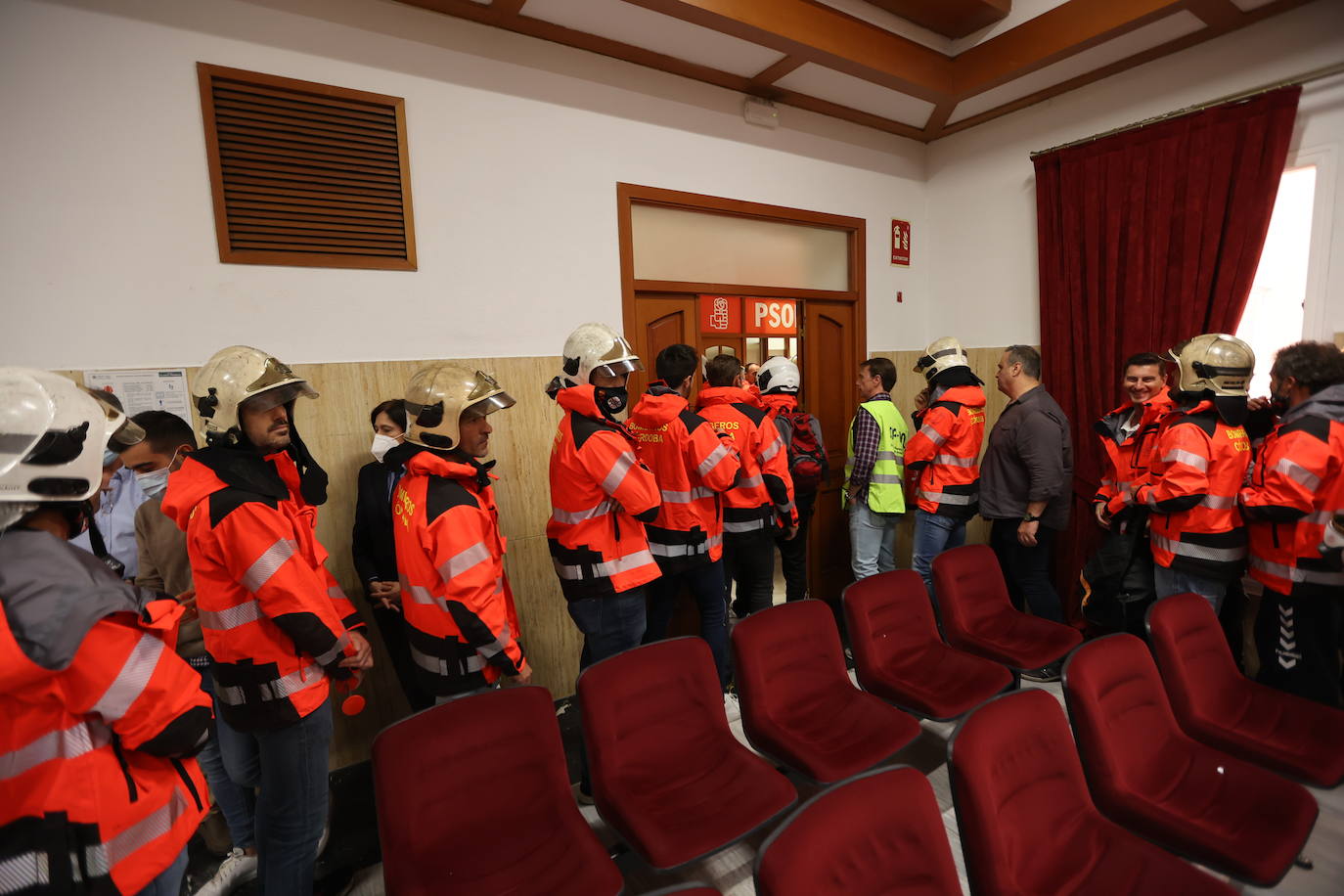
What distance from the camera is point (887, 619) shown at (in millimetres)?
2250

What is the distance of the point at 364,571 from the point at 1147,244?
13.7 ft

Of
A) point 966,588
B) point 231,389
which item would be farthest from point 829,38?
point 231,389

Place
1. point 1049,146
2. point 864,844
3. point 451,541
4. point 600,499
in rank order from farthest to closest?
point 1049,146
point 600,499
point 451,541
point 864,844

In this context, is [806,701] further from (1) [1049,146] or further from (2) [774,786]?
(1) [1049,146]

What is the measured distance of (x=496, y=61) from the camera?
8.76 ft

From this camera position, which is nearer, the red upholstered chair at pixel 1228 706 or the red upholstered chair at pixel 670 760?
the red upholstered chair at pixel 670 760

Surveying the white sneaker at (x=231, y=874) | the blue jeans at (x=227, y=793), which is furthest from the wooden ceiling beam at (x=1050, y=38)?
the white sneaker at (x=231, y=874)

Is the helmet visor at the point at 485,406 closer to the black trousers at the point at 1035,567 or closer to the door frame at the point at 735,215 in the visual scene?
the door frame at the point at 735,215

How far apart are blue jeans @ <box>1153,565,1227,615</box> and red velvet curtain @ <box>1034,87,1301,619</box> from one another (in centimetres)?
114

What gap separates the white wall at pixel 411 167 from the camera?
1.97m

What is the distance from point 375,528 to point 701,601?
53.7 inches

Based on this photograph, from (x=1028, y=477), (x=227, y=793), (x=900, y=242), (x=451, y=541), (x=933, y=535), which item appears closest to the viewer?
(x=451, y=541)

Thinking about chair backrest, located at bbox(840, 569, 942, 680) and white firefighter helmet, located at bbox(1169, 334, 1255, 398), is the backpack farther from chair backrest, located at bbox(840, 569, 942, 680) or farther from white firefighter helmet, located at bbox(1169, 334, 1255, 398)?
white firefighter helmet, located at bbox(1169, 334, 1255, 398)

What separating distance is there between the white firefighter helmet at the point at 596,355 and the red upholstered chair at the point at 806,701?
0.97m
